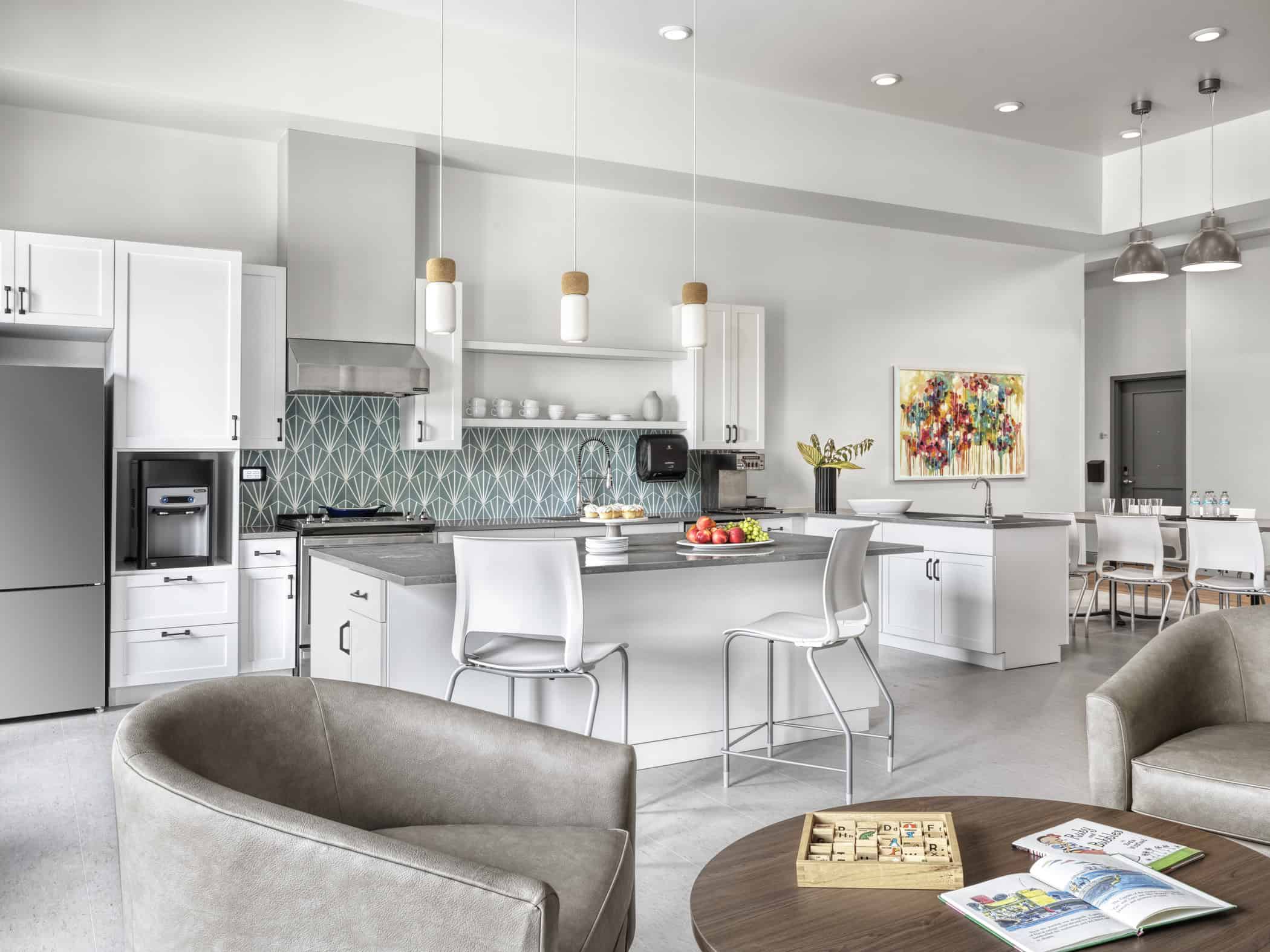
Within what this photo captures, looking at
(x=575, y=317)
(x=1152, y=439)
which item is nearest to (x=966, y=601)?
(x=575, y=317)

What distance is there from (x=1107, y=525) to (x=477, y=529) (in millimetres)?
4133

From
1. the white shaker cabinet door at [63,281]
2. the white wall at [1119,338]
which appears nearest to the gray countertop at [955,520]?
the white shaker cabinet door at [63,281]

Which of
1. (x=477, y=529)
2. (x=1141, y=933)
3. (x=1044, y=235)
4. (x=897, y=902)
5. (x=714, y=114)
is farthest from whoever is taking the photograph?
(x=1044, y=235)

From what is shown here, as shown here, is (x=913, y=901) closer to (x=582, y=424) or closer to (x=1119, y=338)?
(x=582, y=424)

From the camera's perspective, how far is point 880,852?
1.66 metres

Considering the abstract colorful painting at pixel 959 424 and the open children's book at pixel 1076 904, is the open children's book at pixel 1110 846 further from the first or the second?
the abstract colorful painting at pixel 959 424

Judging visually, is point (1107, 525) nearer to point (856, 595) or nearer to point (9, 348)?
point (856, 595)

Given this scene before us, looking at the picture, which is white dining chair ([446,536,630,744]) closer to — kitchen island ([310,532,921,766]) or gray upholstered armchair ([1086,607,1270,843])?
kitchen island ([310,532,921,766])

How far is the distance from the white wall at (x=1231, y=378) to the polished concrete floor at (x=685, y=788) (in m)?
4.91

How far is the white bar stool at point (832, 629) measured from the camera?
3.26 meters

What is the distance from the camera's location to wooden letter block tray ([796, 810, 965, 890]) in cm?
159

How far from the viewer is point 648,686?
360cm

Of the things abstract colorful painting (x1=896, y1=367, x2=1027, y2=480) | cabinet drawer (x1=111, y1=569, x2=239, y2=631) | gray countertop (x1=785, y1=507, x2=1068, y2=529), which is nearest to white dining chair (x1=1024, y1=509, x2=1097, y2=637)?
abstract colorful painting (x1=896, y1=367, x2=1027, y2=480)

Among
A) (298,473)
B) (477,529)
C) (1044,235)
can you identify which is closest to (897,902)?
(477,529)
